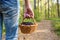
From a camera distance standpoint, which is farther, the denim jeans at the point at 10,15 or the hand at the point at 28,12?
the hand at the point at 28,12

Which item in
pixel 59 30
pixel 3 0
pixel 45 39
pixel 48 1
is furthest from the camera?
pixel 48 1

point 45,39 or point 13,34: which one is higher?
point 13,34

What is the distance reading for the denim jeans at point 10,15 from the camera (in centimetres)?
217

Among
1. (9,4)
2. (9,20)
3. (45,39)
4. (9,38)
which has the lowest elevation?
(45,39)

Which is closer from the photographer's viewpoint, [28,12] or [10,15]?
[10,15]

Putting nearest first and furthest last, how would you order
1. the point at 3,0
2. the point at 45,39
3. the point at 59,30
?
the point at 3,0 → the point at 45,39 → the point at 59,30

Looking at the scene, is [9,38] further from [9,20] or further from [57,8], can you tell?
[57,8]

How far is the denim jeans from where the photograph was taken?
2.17m

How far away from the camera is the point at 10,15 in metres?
2.20

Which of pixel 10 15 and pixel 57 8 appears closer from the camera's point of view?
pixel 10 15

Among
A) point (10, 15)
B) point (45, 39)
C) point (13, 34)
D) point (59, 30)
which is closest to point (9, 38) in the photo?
point (13, 34)

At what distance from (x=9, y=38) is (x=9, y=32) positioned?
2.1 inches

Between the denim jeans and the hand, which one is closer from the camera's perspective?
the denim jeans

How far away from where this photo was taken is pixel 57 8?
1278 cm
